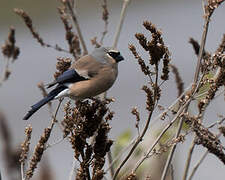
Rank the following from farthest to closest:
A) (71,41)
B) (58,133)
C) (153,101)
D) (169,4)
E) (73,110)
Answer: (169,4)
(58,133)
(71,41)
(73,110)
(153,101)

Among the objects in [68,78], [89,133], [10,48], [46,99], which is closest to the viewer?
[89,133]

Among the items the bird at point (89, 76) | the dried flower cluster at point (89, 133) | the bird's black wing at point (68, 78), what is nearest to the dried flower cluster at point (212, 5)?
the dried flower cluster at point (89, 133)

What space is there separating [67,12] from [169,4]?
18.0m

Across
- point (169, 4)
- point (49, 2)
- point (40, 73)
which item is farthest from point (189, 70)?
point (49, 2)

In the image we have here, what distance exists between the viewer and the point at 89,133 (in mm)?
3744

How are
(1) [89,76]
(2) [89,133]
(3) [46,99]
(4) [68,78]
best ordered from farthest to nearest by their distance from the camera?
(1) [89,76], (4) [68,78], (3) [46,99], (2) [89,133]

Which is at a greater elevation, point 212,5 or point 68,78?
point 68,78

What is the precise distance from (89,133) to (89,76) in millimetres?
1876

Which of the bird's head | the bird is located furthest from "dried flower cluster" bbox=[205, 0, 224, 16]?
the bird's head

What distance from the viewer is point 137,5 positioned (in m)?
23.2

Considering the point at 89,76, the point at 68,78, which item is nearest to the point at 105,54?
the point at 89,76

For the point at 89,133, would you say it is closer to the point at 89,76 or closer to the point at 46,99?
the point at 46,99

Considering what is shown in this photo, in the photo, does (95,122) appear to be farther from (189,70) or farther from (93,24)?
(93,24)

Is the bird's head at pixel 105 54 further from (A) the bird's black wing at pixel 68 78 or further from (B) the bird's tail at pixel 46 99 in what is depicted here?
(B) the bird's tail at pixel 46 99
